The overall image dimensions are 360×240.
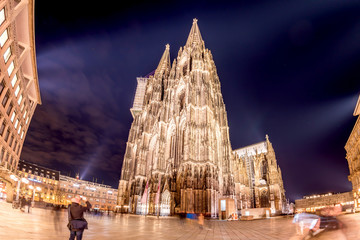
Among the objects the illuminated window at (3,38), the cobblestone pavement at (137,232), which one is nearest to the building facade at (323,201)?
the cobblestone pavement at (137,232)

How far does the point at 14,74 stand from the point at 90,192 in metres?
72.6

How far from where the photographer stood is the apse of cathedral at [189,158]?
26141 mm

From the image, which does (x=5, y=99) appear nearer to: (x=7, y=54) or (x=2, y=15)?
(x=7, y=54)

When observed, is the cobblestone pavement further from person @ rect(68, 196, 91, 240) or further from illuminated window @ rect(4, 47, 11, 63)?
illuminated window @ rect(4, 47, 11, 63)

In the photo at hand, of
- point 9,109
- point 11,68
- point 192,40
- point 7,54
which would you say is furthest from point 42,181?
point 192,40

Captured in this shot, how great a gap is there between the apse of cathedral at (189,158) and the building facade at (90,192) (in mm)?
47025

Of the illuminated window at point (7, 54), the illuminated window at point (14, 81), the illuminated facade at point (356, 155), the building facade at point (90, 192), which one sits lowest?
the building facade at point (90, 192)

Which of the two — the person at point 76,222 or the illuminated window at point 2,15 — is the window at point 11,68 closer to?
the illuminated window at point 2,15

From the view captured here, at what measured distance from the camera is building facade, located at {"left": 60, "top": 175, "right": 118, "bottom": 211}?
7378cm

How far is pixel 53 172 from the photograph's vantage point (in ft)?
235

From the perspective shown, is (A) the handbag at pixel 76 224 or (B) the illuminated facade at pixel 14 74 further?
(B) the illuminated facade at pixel 14 74

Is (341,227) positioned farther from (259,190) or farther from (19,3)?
(259,190)

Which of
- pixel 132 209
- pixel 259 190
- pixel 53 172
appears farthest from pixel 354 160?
pixel 53 172

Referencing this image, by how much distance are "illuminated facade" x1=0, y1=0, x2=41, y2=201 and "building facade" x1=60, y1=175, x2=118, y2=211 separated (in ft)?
173
